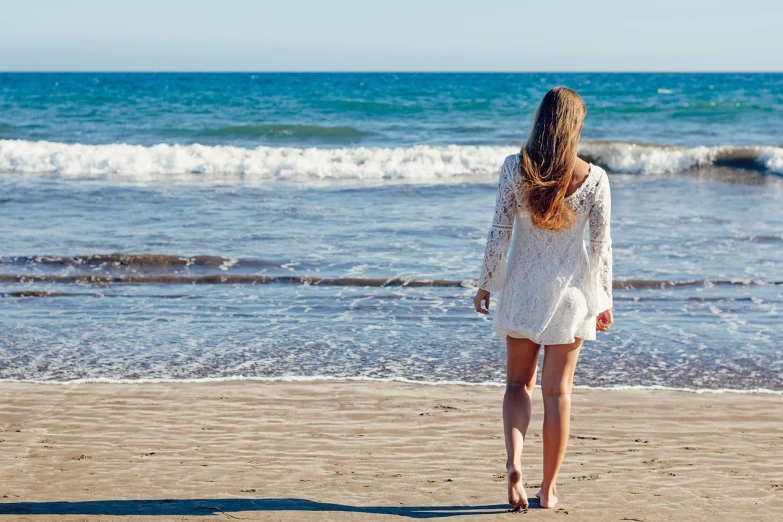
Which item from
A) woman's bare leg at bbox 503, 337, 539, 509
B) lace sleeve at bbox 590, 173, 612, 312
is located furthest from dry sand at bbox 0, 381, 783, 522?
lace sleeve at bbox 590, 173, 612, 312

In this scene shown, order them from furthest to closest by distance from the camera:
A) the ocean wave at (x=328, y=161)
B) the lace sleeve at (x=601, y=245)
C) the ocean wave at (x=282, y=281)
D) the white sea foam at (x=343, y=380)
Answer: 1. the ocean wave at (x=328, y=161)
2. the ocean wave at (x=282, y=281)
3. the white sea foam at (x=343, y=380)
4. the lace sleeve at (x=601, y=245)

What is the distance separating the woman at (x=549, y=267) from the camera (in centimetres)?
345

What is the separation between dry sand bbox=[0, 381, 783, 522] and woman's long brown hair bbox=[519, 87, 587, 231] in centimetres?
131

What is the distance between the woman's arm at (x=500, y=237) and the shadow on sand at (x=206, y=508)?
89 centimetres

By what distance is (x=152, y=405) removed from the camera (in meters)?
5.32

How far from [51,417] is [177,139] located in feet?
69.5

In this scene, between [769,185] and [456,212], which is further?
[769,185]

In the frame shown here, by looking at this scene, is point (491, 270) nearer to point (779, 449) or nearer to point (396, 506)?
point (396, 506)

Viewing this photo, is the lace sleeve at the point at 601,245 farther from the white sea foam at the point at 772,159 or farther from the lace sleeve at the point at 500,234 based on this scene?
the white sea foam at the point at 772,159

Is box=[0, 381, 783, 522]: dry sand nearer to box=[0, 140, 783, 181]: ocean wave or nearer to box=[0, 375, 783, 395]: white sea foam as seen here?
box=[0, 375, 783, 395]: white sea foam

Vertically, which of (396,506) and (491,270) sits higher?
(491,270)

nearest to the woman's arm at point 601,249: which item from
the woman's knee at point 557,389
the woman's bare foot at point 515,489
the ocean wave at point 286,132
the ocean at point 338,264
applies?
the woman's knee at point 557,389

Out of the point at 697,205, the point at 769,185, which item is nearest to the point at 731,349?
the point at 697,205

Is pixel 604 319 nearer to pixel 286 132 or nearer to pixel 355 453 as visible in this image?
pixel 355 453
